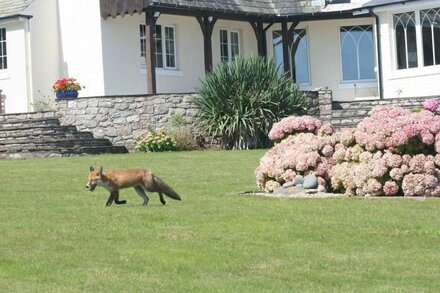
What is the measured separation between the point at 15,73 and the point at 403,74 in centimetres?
1166

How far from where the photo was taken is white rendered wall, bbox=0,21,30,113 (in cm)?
3055

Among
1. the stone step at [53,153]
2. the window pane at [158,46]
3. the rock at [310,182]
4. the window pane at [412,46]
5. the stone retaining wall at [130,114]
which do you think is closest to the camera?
the rock at [310,182]

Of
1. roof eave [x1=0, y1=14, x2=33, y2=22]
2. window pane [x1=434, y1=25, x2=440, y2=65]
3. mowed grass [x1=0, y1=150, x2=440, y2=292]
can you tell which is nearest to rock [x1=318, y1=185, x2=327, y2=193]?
mowed grass [x1=0, y1=150, x2=440, y2=292]

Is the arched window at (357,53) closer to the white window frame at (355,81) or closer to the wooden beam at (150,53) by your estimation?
the white window frame at (355,81)

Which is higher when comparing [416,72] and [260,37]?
[260,37]

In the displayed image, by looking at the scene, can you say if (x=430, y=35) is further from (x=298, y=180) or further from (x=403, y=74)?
(x=298, y=180)

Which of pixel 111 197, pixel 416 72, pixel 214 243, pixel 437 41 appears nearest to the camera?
pixel 214 243

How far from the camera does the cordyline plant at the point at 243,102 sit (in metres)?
27.2

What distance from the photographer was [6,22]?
101ft

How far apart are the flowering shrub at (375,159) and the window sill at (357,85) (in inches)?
678

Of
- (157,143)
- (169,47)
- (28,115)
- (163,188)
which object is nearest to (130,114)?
(157,143)

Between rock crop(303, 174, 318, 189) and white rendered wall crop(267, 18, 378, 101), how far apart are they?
1807cm

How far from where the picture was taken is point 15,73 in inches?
1212

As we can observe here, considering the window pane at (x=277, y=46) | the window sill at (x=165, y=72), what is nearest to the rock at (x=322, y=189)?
the window sill at (x=165, y=72)
